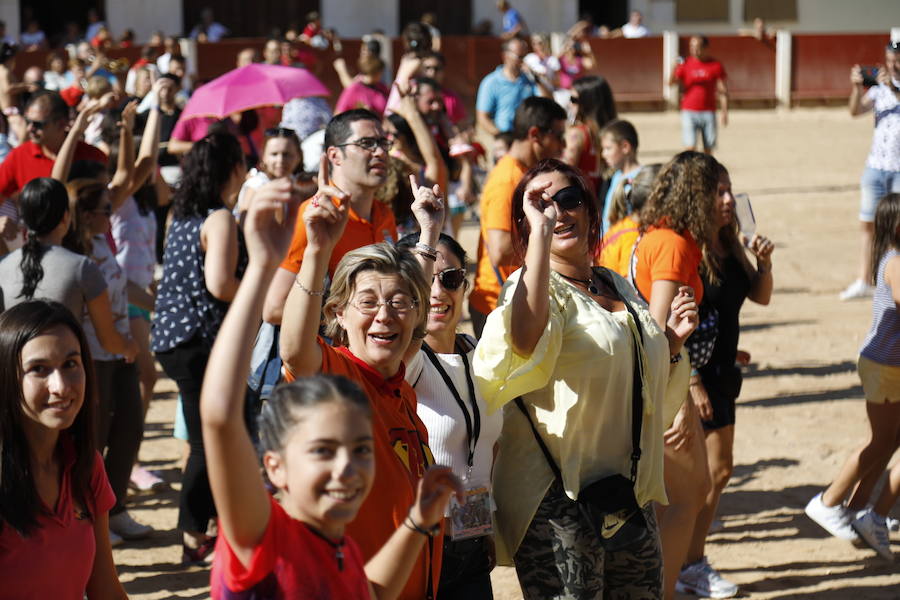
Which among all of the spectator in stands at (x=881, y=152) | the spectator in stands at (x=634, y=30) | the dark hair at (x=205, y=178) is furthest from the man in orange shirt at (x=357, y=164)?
the spectator in stands at (x=634, y=30)

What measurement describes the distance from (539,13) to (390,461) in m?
29.3

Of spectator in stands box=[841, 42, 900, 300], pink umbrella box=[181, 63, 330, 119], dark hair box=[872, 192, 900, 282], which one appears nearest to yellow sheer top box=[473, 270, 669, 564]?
dark hair box=[872, 192, 900, 282]

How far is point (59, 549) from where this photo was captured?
3.01m

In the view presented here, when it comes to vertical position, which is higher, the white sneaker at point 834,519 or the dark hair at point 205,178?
the dark hair at point 205,178

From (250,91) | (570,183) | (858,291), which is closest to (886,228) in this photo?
(570,183)

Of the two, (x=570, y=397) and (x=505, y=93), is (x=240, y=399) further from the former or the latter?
(x=505, y=93)

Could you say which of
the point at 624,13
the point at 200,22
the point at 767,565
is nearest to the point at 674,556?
the point at 767,565

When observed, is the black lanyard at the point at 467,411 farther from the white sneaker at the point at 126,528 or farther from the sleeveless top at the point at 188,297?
the white sneaker at the point at 126,528

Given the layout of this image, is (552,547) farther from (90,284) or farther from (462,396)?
(90,284)

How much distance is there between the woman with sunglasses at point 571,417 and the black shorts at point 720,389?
4.88ft

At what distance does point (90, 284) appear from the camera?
16.4 feet

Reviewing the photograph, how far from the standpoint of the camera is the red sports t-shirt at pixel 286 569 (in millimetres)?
2330

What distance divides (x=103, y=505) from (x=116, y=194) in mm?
3846

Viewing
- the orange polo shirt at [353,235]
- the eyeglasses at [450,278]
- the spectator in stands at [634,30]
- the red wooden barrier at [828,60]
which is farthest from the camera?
the spectator in stands at [634,30]
